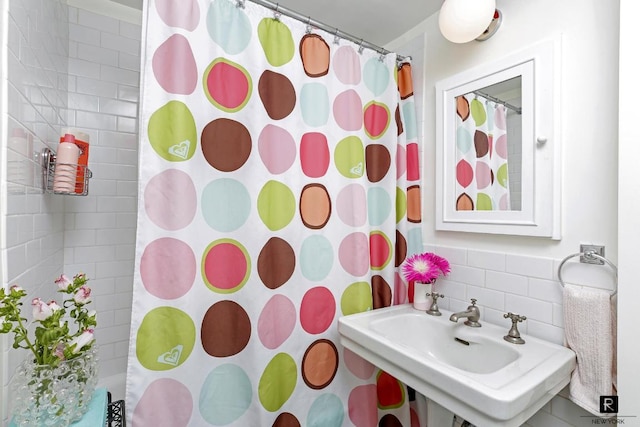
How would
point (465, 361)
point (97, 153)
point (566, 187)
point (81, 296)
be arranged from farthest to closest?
point (97, 153), point (465, 361), point (566, 187), point (81, 296)

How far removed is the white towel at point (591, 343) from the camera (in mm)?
932

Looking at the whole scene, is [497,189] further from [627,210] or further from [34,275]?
[34,275]

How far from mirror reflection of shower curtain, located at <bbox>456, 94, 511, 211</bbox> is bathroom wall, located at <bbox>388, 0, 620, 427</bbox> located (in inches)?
6.5

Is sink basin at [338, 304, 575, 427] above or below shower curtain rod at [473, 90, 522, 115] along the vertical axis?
below

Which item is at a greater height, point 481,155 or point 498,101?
point 498,101

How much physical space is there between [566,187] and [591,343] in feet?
1.73

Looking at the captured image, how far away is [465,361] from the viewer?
3.96 ft

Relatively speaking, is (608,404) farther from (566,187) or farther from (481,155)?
(481,155)

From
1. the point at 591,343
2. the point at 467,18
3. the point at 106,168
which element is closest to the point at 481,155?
the point at 467,18

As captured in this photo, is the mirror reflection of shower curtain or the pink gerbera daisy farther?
the pink gerbera daisy

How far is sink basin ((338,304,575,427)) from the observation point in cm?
78

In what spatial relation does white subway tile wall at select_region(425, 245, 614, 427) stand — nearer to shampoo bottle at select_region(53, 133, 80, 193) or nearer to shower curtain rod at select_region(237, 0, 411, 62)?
shower curtain rod at select_region(237, 0, 411, 62)

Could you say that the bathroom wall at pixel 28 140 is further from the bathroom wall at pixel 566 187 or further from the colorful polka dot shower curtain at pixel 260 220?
the bathroom wall at pixel 566 187

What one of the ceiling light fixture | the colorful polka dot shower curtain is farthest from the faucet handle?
the ceiling light fixture
